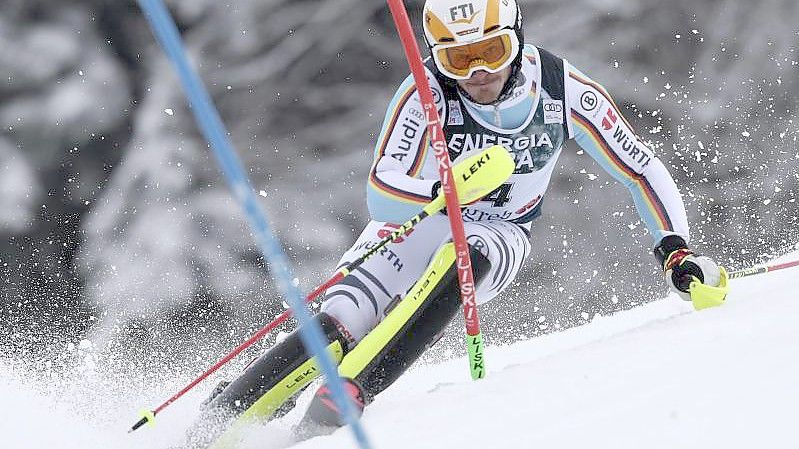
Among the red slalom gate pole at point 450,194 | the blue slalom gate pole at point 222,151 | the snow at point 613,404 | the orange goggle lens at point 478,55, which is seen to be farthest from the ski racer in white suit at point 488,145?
the blue slalom gate pole at point 222,151

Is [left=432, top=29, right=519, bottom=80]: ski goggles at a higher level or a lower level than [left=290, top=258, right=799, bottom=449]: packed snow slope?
higher

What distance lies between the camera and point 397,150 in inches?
129

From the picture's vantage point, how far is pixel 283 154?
453 inches

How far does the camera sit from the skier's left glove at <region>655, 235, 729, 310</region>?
3254mm

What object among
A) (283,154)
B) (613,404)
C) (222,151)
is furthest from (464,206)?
(283,154)

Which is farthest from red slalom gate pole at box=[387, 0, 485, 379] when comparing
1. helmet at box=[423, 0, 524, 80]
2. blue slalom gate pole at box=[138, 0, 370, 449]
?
blue slalom gate pole at box=[138, 0, 370, 449]

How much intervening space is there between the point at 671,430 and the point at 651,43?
11274 millimetres

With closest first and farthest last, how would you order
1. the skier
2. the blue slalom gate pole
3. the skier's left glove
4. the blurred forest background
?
the blue slalom gate pole
the skier
the skier's left glove
the blurred forest background

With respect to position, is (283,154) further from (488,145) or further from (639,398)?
(639,398)

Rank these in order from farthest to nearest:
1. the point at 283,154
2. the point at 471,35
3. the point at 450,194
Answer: the point at 283,154 < the point at 471,35 < the point at 450,194

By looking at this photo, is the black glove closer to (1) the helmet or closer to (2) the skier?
(2) the skier

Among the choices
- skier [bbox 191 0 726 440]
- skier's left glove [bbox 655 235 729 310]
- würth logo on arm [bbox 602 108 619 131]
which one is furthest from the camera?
würth logo on arm [bbox 602 108 619 131]

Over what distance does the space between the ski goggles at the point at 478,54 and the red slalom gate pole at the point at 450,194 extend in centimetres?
35

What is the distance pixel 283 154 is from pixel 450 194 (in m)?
8.84
